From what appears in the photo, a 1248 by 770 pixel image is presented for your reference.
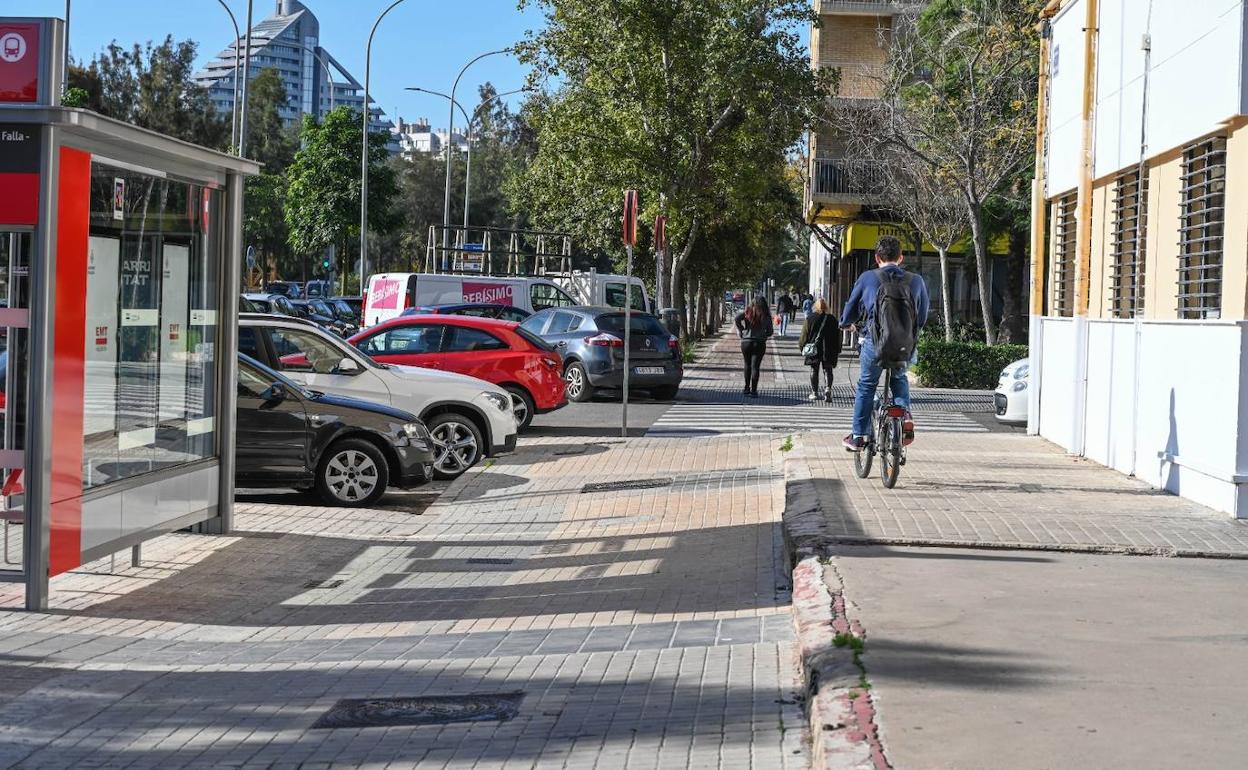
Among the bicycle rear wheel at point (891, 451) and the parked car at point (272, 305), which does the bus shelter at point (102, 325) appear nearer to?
the bicycle rear wheel at point (891, 451)

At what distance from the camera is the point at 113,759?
18.1 feet

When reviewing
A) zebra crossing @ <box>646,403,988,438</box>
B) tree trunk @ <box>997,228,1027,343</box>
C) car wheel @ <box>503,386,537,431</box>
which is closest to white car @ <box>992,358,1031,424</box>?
zebra crossing @ <box>646,403,988,438</box>

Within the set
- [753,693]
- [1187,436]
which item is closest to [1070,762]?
[753,693]

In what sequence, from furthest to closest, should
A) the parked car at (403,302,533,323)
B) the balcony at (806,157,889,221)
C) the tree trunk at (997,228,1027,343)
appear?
the tree trunk at (997,228,1027,343) → the balcony at (806,157,889,221) → the parked car at (403,302,533,323)

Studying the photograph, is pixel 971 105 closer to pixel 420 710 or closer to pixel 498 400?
pixel 498 400

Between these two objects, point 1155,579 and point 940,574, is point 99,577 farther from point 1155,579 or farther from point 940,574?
point 1155,579

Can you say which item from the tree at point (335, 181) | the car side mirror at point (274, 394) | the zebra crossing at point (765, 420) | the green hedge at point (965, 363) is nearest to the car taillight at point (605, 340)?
the zebra crossing at point (765, 420)

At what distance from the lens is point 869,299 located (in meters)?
11.9

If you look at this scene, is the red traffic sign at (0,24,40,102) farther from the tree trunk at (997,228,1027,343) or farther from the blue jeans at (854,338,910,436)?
the tree trunk at (997,228,1027,343)

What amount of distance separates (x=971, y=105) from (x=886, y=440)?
20364mm

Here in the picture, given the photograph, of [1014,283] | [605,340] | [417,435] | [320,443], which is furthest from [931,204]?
[320,443]

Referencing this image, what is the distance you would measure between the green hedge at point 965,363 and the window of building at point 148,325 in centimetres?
2137

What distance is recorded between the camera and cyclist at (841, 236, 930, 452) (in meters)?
11.9

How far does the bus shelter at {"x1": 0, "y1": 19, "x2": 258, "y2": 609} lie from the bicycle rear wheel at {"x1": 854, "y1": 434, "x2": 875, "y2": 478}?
15.7 ft
